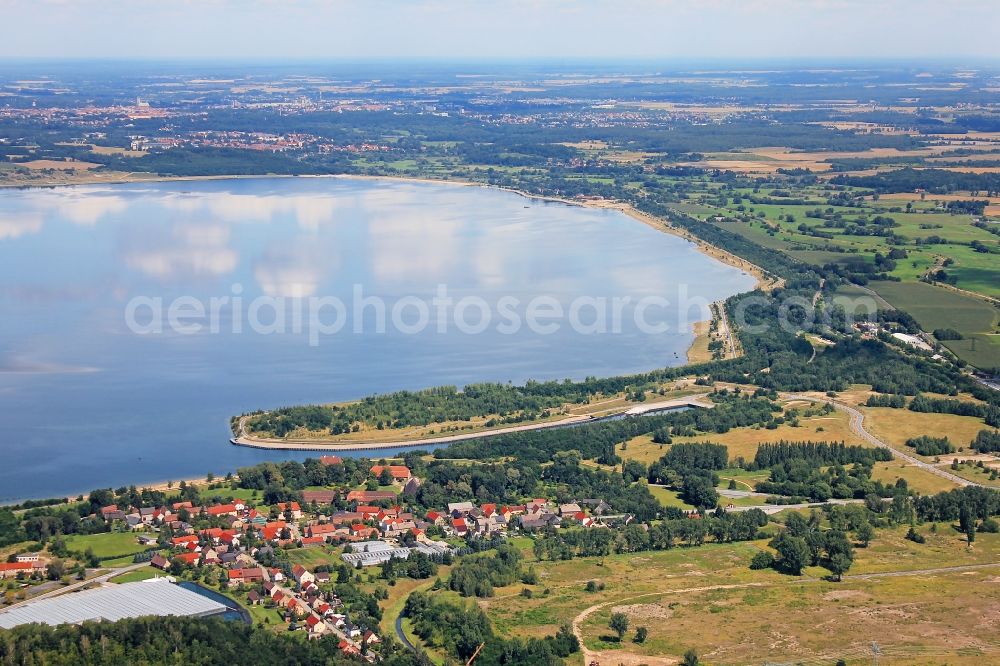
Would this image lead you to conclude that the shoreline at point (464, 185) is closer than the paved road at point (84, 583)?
No

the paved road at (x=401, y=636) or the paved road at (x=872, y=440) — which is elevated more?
the paved road at (x=401, y=636)

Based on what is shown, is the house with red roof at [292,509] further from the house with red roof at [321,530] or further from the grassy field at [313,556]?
the grassy field at [313,556]

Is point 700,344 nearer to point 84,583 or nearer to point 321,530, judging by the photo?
point 321,530

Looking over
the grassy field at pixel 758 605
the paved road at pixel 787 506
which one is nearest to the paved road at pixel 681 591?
the grassy field at pixel 758 605

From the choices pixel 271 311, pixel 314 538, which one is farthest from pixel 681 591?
pixel 271 311

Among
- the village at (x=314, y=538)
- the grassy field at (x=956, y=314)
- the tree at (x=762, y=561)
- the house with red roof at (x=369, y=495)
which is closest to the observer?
the village at (x=314, y=538)
